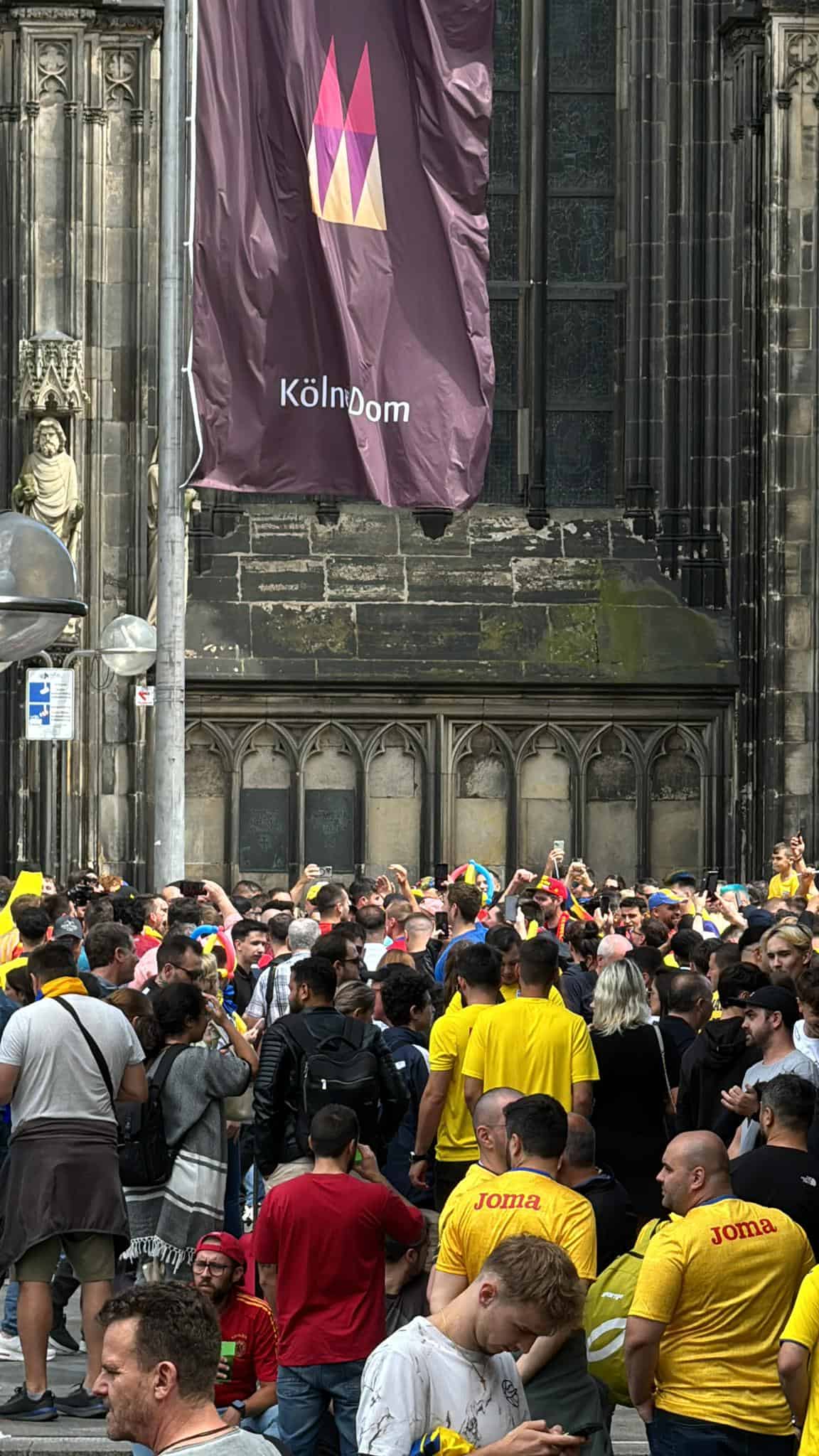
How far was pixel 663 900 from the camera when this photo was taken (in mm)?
15180

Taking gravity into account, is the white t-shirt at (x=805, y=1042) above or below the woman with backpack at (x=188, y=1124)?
above

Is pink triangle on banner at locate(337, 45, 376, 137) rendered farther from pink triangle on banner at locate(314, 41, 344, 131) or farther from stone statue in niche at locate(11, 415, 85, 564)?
stone statue in niche at locate(11, 415, 85, 564)

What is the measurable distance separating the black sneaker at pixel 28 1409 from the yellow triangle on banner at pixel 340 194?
334 inches

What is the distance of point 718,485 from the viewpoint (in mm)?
25203

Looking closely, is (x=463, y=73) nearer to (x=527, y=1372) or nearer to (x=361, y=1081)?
(x=361, y=1081)

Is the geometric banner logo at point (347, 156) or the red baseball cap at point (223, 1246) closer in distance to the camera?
the red baseball cap at point (223, 1246)

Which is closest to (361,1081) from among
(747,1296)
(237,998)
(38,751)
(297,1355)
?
(297,1355)

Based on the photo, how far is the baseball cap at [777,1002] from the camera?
26.4 ft

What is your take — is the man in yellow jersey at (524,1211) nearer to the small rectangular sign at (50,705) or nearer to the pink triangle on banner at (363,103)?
the pink triangle on banner at (363,103)

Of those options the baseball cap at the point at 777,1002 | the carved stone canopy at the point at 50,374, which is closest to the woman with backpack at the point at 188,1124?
the baseball cap at the point at 777,1002

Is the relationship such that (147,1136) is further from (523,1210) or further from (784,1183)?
(784,1183)

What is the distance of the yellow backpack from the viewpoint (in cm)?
671

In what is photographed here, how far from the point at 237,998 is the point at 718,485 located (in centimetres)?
1419

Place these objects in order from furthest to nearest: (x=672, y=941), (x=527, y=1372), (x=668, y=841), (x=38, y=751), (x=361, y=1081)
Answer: (x=668, y=841), (x=38, y=751), (x=672, y=941), (x=361, y=1081), (x=527, y=1372)
